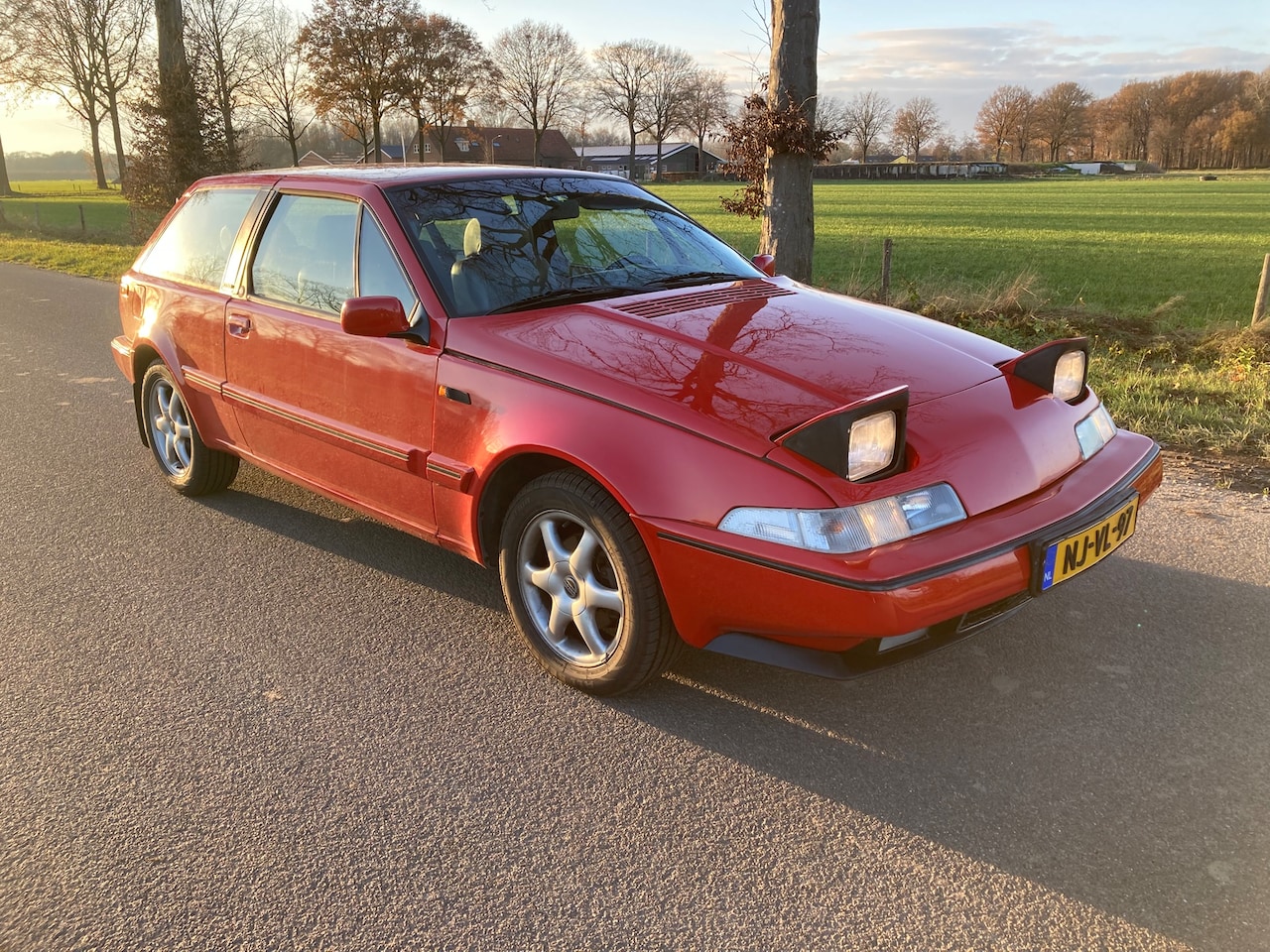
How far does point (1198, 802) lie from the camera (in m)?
2.39

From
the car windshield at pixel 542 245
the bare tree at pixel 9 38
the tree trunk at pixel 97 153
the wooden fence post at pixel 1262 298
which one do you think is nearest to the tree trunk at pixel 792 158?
the wooden fence post at pixel 1262 298

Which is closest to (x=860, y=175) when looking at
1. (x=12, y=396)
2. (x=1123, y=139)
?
(x=1123, y=139)

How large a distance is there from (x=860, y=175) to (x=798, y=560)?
310ft

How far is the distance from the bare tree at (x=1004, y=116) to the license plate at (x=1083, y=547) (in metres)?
143

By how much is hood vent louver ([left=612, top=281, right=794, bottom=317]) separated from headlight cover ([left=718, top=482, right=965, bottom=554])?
107cm

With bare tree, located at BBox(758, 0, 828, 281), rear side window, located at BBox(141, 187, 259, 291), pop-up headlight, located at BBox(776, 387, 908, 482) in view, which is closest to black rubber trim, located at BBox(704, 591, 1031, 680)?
pop-up headlight, located at BBox(776, 387, 908, 482)

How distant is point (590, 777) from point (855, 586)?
3.03ft

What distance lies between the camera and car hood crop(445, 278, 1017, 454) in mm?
2617

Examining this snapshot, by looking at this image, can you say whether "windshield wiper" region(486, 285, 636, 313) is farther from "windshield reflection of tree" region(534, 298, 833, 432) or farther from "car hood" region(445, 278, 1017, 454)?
"windshield reflection of tree" region(534, 298, 833, 432)

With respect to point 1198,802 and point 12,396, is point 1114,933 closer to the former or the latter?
point 1198,802

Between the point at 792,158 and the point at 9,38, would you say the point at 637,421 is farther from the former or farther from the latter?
the point at 9,38

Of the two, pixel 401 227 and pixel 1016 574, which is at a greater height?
pixel 401 227

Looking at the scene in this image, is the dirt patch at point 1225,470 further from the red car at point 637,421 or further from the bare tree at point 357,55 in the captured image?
the bare tree at point 357,55

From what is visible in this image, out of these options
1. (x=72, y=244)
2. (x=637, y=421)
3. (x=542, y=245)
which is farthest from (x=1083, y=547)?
(x=72, y=244)
